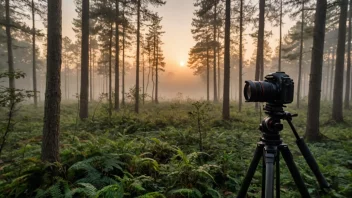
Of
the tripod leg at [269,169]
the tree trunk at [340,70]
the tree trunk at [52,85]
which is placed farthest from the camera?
the tree trunk at [340,70]

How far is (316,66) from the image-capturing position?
7.30 m

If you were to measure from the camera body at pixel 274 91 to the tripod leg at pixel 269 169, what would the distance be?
24.0 inches

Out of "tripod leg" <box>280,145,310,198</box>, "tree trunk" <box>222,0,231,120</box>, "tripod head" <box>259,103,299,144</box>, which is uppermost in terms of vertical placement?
"tree trunk" <box>222,0,231,120</box>

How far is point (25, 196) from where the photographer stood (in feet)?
10.8

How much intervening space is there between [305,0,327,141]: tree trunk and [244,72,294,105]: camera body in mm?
6325

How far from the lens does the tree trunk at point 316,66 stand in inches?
285

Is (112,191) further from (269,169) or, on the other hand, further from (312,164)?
(312,164)

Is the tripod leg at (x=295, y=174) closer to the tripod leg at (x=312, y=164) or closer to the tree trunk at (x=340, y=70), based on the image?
the tripod leg at (x=312, y=164)

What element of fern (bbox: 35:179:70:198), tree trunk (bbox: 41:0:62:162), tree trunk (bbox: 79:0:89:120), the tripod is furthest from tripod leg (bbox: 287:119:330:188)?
tree trunk (bbox: 79:0:89:120)

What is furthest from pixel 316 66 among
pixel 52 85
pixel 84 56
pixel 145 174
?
pixel 84 56

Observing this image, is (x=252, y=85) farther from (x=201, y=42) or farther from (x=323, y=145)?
(x=201, y=42)

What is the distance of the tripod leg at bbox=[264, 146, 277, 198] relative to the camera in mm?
2088

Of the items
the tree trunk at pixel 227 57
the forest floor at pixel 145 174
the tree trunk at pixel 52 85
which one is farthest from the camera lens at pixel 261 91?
the tree trunk at pixel 227 57

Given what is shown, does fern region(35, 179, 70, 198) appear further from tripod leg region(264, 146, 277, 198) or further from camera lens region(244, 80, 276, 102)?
camera lens region(244, 80, 276, 102)
